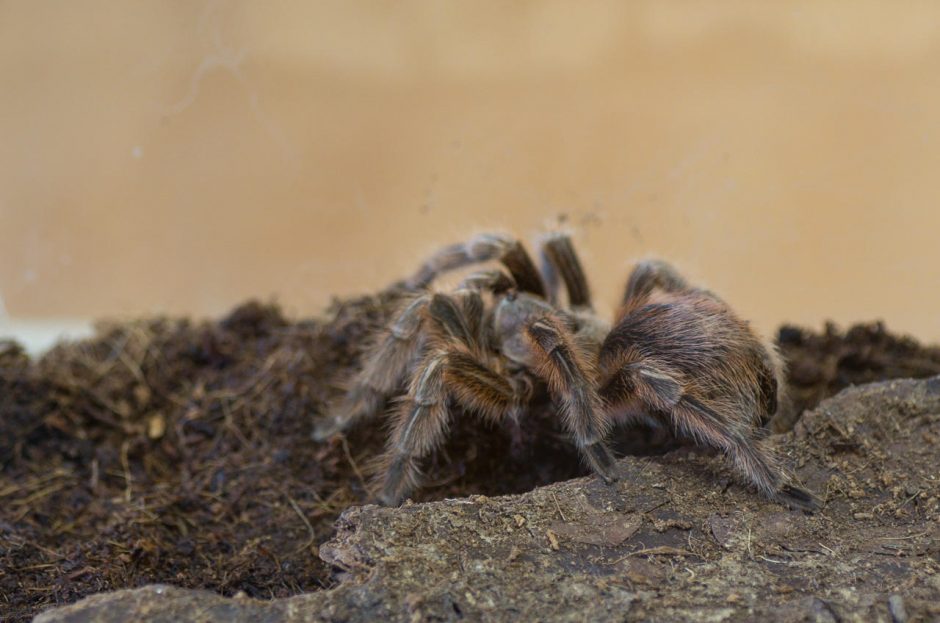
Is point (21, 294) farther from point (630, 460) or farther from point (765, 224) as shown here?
point (765, 224)

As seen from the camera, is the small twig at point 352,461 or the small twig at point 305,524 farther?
the small twig at point 352,461

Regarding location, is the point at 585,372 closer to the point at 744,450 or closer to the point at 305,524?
the point at 744,450

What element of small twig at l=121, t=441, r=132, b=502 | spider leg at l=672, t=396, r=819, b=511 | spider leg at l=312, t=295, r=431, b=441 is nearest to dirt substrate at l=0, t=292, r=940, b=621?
small twig at l=121, t=441, r=132, b=502

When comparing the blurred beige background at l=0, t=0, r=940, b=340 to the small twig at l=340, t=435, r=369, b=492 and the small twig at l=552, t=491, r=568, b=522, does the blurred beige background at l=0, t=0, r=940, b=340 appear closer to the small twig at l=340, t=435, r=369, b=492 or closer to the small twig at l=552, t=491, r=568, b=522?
the small twig at l=340, t=435, r=369, b=492

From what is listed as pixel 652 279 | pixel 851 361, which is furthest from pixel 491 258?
pixel 851 361

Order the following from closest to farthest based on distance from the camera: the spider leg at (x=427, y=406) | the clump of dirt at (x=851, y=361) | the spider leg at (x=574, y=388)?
the spider leg at (x=574, y=388) < the spider leg at (x=427, y=406) < the clump of dirt at (x=851, y=361)

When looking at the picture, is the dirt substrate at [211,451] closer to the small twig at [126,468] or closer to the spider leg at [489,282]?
the small twig at [126,468]

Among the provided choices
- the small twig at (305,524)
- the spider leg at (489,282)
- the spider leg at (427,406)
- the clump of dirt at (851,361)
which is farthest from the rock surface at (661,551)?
the spider leg at (489,282)
